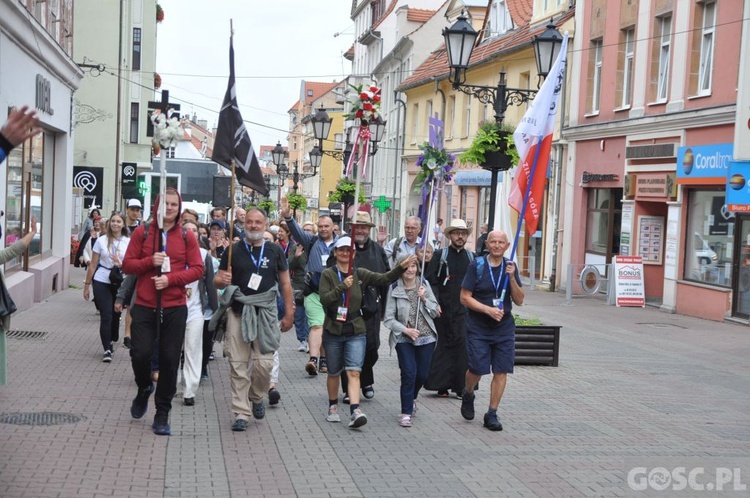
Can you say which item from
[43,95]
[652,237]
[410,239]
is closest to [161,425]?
[410,239]

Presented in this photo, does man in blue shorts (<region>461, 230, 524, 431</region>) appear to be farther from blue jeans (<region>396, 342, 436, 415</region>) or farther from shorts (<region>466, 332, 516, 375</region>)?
blue jeans (<region>396, 342, 436, 415</region>)

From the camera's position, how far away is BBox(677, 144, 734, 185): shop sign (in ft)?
70.6

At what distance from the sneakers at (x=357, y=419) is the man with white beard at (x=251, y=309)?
0.83 m

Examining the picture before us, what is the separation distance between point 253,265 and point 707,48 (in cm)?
1677

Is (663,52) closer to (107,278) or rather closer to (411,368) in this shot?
(107,278)

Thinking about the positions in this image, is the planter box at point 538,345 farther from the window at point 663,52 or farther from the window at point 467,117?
the window at point 467,117

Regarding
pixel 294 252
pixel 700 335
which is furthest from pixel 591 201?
pixel 294 252

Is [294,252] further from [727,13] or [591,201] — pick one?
[591,201]

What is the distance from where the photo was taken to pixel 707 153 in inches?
878

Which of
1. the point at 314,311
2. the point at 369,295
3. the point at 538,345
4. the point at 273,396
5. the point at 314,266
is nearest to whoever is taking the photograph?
the point at 369,295

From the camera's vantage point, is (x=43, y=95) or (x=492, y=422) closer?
(x=492, y=422)

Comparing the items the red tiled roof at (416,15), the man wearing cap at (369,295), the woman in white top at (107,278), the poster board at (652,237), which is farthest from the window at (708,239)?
the red tiled roof at (416,15)

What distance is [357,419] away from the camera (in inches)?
355

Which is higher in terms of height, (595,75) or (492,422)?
(595,75)
